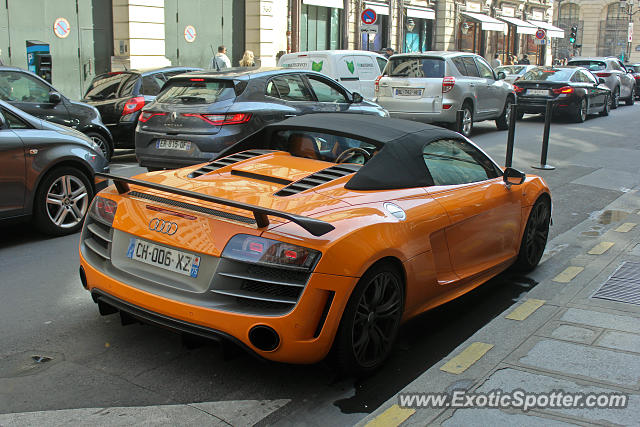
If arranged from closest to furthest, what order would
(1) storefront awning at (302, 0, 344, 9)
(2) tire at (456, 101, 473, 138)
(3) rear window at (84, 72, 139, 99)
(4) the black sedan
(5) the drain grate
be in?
(5) the drain grate, (3) rear window at (84, 72, 139, 99), (2) tire at (456, 101, 473, 138), (4) the black sedan, (1) storefront awning at (302, 0, 344, 9)

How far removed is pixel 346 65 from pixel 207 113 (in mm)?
8845

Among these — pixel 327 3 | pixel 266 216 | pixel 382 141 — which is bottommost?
pixel 266 216

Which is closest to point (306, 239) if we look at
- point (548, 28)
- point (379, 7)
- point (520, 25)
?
point (379, 7)

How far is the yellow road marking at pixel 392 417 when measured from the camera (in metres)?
3.40

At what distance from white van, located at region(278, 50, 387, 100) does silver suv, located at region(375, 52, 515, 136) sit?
1.26 m

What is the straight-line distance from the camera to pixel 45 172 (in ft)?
22.8

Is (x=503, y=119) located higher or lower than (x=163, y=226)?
lower

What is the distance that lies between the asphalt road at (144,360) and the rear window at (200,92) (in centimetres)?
327

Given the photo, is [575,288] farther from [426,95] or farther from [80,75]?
[80,75]

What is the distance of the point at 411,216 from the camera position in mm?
4340

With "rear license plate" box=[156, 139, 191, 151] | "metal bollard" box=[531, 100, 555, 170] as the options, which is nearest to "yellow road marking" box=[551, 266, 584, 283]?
"rear license plate" box=[156, 139, 191, 151]

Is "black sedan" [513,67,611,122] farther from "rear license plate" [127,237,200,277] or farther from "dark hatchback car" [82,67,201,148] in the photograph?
"rear license plate" [127,237,200,277]

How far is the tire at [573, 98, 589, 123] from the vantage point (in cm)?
1953

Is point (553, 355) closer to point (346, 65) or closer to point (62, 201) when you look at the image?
point (62, 201)
